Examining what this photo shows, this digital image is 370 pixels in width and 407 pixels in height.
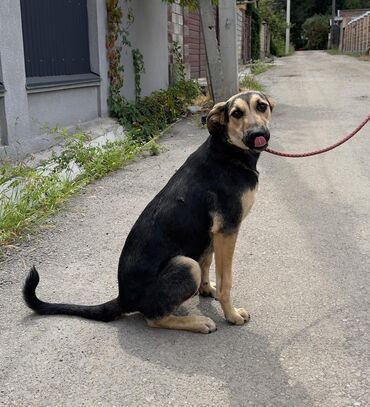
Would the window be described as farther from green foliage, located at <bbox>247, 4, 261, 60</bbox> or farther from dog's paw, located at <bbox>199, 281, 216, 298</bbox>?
green foliage, located at <bbox>247, 4, 261, 60</bbox>

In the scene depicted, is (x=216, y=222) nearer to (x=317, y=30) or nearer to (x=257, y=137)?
(x=257, y=137)

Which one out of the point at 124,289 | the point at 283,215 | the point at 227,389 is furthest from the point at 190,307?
the point at 283,215

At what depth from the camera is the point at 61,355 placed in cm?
293

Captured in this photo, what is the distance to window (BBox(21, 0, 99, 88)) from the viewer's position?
701cm

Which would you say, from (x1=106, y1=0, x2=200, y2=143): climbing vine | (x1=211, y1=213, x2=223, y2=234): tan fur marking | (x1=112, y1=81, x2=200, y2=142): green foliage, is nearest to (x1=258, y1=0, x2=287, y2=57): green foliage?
(x1=112, y1=81, x2=200, y2=142): green foliage

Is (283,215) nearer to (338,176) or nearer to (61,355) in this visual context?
(338,176)

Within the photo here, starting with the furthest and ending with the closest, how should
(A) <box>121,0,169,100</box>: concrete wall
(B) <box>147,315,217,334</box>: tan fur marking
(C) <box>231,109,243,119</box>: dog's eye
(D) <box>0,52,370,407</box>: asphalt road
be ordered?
(A) <box>121,0,169,100</box>: concrete wall
(B) <box>147,315,217,334</box>: tan fur marking
(C) <box>231,109,243,119</box>: dog's eye
(D) <box>0,52,370,407</box>: asphalt road

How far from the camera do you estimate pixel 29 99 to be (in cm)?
681

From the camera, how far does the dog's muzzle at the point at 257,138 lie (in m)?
2.92

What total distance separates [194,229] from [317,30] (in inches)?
3139

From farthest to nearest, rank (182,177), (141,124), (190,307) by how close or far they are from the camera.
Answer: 1. (141,124)
2. (190,307)
3. (182,177)

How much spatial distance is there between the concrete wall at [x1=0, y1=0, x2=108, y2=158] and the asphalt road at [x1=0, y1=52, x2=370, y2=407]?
119cm

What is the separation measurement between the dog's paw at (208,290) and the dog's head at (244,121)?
108 centimetres

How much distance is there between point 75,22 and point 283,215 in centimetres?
520
